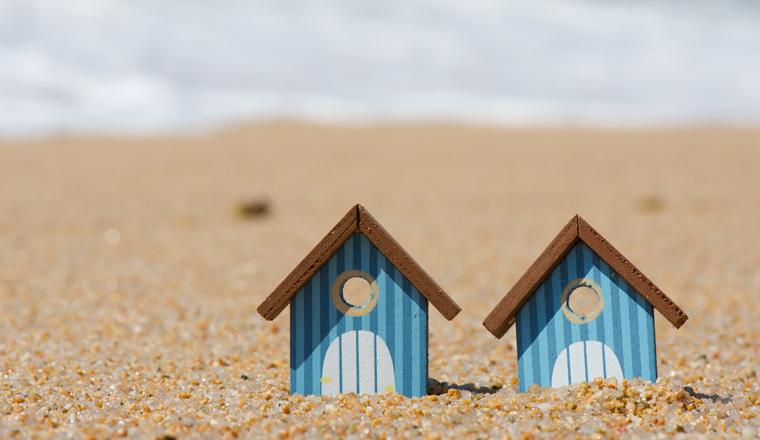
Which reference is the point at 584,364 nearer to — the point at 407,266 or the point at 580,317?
the point at 580,317

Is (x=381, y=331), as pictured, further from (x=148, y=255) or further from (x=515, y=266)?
(x=148, y=255)

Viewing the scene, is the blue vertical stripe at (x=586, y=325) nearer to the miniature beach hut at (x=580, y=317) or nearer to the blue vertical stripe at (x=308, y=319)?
the miniature beach hut at (x=580, y=317)

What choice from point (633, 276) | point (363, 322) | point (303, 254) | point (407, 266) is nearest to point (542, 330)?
point (633, 276)

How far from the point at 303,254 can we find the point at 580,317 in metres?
8.07

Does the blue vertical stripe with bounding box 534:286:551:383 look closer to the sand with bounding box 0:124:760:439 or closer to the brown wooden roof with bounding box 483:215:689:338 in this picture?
the brown wooden roof with bounding box 483:215:689:338

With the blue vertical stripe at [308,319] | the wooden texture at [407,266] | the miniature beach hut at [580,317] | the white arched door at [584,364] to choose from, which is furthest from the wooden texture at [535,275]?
the blue vertical stripe at [308,319]

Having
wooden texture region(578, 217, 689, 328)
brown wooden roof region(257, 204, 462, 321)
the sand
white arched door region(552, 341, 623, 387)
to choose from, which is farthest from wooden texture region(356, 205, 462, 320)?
wooden texture region(578, 217, 689, 328)

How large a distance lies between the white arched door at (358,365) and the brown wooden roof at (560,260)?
2.51 feet

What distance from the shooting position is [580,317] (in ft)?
15.9

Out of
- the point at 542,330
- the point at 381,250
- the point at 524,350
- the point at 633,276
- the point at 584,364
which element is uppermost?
the point at 381,250

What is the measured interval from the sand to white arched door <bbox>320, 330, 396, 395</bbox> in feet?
0.47

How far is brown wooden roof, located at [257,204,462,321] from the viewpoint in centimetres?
478

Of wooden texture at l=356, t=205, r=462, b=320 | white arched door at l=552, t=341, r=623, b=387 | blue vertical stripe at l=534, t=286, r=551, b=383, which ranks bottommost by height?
white arched door at l=552, t=341, r=623, b=387

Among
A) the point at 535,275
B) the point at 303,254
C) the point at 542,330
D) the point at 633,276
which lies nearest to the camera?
the point at 633,276
